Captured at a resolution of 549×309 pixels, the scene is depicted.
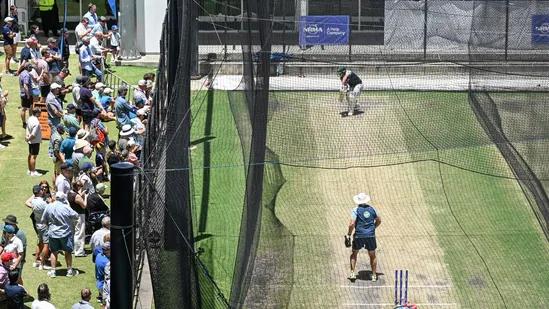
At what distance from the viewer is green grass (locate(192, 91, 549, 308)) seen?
10898mm

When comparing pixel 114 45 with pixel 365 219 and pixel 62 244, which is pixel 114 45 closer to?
pixel 62 244

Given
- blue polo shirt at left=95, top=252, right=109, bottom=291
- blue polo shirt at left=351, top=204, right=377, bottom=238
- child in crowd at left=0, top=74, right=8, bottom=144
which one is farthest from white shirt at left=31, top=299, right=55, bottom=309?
child in crowd at left=0, top=74, right=8, bottom=144

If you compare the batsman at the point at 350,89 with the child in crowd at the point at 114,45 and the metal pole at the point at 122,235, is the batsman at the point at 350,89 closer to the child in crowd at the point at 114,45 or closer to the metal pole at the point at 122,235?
the metal pole at the point at 122,235

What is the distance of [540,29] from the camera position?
14039 mm

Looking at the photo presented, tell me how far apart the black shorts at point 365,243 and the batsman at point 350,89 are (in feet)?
5.53

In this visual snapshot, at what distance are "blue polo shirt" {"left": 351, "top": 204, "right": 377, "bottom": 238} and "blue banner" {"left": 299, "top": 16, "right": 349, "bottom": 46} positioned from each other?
119 inches

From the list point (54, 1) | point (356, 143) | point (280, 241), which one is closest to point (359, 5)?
point (356, 143)

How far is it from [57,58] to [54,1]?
225 inches

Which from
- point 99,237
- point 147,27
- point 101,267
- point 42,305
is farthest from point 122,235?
point 147,27

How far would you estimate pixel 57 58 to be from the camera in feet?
68.0

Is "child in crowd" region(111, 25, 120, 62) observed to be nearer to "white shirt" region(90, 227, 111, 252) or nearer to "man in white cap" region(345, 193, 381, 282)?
"white shirt" region(90, 227, 111, 252)

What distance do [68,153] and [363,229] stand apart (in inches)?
225

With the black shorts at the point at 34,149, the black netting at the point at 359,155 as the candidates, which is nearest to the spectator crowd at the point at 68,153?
the black shorts at the point at 34,149

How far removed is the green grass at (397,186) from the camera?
429 inches
